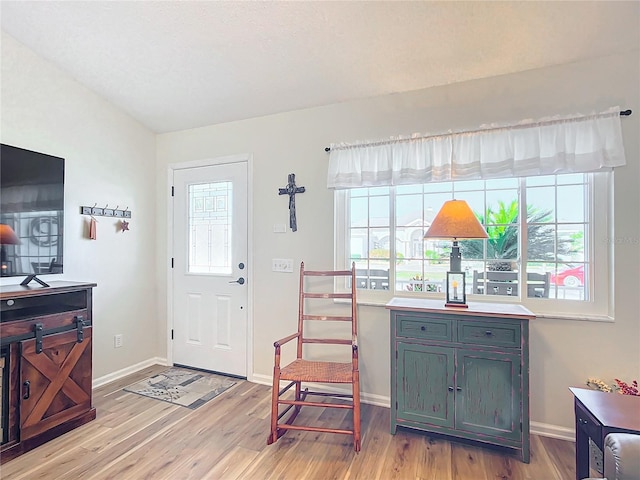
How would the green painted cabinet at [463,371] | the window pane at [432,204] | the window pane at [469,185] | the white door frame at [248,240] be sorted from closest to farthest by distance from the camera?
the green painted cabinet at [463,371]
the window pane at [469,185]
the window pane at [432,204]
the white door frame at [248,240]

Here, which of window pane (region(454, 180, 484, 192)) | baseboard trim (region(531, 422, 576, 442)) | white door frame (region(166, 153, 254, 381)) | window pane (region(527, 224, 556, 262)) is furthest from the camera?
white door frame (region(166, 153, 254, 381))

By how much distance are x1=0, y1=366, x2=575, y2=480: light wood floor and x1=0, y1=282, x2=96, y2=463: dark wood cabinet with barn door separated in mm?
114

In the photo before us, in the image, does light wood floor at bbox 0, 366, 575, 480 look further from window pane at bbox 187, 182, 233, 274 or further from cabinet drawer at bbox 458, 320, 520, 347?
window pane at bbox 187, 182, 233, 274

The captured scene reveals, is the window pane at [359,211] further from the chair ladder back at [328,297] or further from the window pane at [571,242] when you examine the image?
the window pane at [571,242]

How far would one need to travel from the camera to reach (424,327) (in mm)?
2225

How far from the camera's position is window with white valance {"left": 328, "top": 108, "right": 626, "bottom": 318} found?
2230 millimetres

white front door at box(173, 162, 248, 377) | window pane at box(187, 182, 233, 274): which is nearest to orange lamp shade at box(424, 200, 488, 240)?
white front door at box(173, 162, 248, 377)

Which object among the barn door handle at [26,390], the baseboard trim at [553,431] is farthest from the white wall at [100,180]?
the baseboard trim at [553,431]

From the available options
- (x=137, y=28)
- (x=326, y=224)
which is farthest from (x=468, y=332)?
(x=137, y=28)

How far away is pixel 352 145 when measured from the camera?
2.79 metres

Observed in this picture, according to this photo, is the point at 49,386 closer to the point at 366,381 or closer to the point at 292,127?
the point at 366,381

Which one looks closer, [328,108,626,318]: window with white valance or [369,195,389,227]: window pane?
[328,108,626,318]: window with white valance

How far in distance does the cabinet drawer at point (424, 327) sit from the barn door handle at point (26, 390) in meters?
2.32

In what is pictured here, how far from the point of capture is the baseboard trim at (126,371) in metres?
3.10
